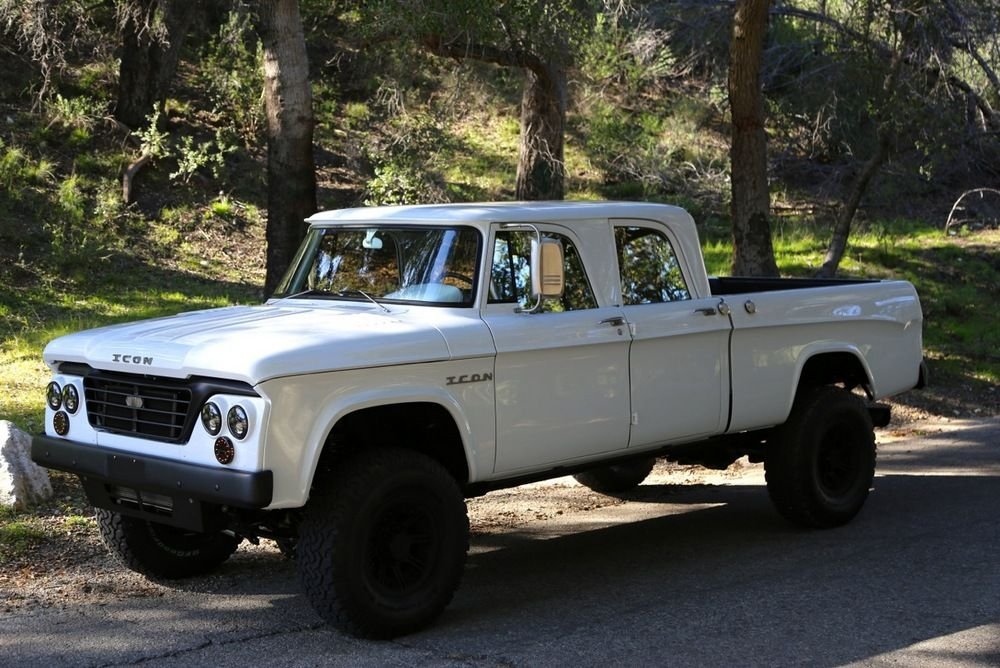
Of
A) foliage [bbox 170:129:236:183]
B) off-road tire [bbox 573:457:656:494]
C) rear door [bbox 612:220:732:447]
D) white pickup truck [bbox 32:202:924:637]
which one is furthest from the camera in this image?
foliage [bbox 170:129:236:183]

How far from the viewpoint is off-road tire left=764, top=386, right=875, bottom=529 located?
25.4 feet

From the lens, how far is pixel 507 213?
6562 millimetres

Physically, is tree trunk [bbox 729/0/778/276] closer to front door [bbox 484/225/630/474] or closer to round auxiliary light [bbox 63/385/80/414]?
front door [bbox 484/225/630/474]

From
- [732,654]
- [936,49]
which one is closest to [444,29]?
[936,49]

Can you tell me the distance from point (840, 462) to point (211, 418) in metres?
4.36

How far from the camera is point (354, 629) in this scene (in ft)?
18.5

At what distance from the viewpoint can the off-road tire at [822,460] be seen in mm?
7734

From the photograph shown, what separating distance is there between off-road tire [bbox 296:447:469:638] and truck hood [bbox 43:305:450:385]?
1.70 ft

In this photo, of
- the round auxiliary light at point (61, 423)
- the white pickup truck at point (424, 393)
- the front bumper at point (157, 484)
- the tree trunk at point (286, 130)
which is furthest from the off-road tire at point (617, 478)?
the round auxiliary light at point (61, 423)

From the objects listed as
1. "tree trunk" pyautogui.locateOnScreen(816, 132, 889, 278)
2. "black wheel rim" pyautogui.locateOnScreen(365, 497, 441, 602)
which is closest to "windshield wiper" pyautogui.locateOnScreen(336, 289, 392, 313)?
"black wheel rim" pyautogui.locateOnScreen(365, 497, 441, 602)

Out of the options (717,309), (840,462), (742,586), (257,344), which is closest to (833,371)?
(840,462)

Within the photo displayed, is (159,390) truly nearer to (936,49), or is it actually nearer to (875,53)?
(936,49)

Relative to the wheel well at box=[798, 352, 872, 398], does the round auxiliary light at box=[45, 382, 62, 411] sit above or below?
above

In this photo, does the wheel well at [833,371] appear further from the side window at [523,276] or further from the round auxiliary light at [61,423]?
the round auxiliary light at [61,423]
